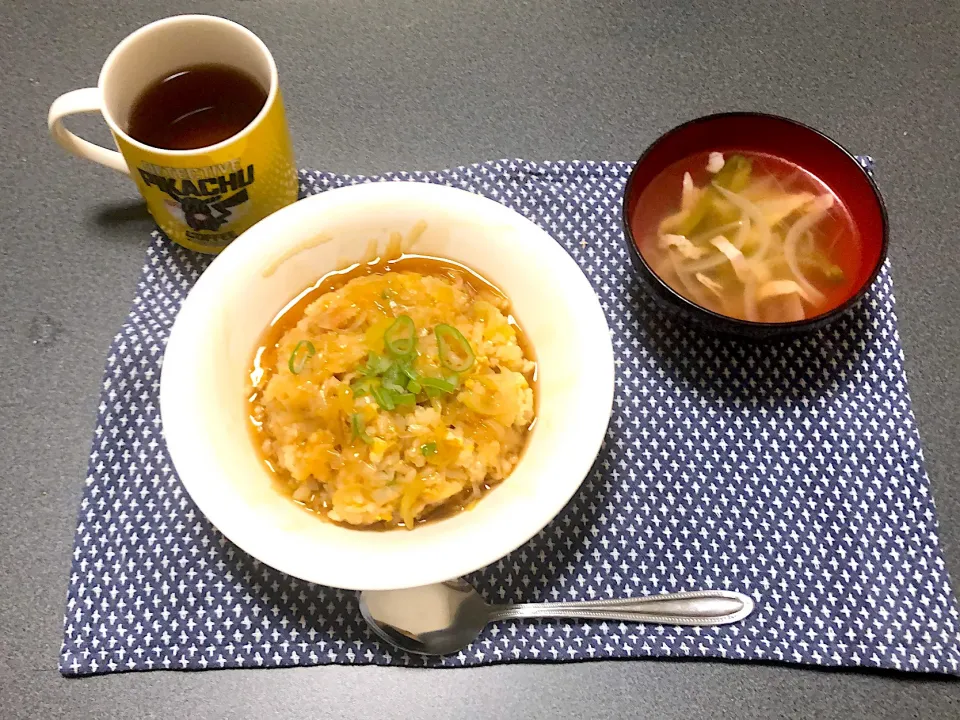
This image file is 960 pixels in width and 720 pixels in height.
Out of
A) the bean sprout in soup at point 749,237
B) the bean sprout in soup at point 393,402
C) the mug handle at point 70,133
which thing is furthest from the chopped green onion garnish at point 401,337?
the mug handle at point 70,133

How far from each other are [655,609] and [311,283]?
3.11 ft

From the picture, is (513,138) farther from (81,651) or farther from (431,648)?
(81,651)

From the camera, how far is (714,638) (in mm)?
1358

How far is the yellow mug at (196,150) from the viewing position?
139 cm

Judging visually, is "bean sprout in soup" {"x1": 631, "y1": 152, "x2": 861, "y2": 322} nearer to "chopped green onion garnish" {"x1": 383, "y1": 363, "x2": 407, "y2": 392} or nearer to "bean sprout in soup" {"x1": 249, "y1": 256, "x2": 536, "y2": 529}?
"bean sprout in soup" {"x1": 249, "y1": 256, "x2": 536, "y2": 529}

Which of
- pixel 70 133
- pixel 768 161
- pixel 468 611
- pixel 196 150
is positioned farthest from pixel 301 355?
pixel 768 161

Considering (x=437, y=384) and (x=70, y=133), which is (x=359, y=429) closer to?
(x=437, y=384)

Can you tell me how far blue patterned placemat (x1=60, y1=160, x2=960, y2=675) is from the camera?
135cm

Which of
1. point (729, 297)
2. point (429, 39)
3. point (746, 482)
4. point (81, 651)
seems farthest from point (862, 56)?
point (81, 651)

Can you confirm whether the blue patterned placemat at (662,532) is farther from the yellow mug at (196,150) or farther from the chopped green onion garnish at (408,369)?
the chopped green onion garnish at (408,369)

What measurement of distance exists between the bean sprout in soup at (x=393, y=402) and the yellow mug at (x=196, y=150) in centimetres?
31

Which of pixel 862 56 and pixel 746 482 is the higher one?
pixel 862 56

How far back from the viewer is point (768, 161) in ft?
5.57

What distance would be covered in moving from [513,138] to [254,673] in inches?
55.9
